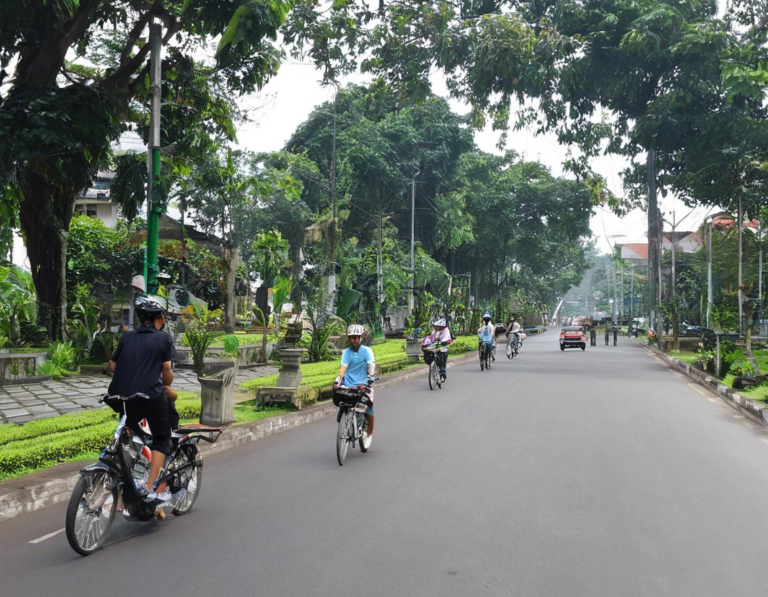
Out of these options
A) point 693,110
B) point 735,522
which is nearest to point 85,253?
point 693,110

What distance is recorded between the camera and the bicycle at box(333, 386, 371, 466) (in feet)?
26.9

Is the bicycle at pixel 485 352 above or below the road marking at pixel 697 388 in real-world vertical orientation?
above

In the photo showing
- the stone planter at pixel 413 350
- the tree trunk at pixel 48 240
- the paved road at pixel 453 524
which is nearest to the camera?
the paved road at pixel 453 524

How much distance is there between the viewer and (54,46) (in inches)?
634

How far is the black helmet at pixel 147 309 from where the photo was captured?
18.3 feet

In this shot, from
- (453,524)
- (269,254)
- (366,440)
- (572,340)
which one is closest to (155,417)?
(453,524)

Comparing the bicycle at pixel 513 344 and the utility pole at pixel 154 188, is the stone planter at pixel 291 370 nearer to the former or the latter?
the utility pole at pixel 154 188

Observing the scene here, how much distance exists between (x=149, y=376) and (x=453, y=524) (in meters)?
2.57

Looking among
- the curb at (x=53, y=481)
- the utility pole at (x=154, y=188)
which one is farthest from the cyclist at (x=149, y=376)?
the utility pole at (x=154, y=188)

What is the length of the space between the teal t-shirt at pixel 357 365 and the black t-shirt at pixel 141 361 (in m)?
3.49

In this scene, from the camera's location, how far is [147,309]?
18.3 feet

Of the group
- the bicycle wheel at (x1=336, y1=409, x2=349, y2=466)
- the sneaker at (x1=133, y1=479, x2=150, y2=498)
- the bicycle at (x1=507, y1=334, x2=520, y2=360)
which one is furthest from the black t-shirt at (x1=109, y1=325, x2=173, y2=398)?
the bicycle at (x1=507, y1=334, x2=520, y2=360)

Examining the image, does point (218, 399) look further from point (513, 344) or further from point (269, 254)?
point (269, 254)

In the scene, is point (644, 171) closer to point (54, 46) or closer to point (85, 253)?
point (85, 253)
